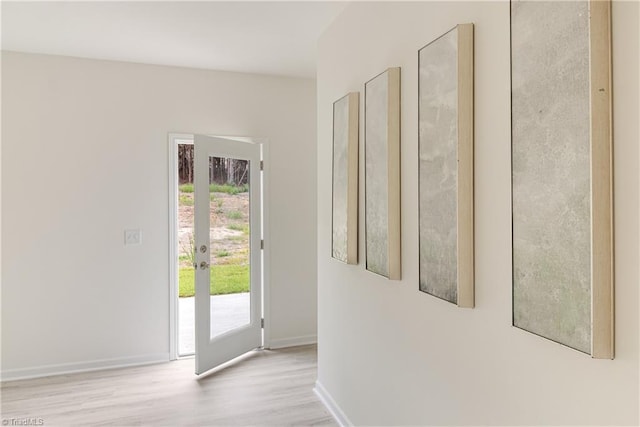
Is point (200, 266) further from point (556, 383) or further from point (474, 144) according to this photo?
point (556, 383)

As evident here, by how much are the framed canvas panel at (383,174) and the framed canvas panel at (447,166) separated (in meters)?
0.22

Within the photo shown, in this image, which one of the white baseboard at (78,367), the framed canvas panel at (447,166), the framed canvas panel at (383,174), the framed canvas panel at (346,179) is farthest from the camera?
the white baseboard at (78,367)

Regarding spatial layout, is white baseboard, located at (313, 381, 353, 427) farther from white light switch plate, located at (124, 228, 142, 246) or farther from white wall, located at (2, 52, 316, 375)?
white light switch plate, located at (124, 228, 142, 246)

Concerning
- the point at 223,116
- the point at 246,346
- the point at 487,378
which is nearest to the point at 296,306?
the point at 246,346

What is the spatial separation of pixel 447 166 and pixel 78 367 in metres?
3.52

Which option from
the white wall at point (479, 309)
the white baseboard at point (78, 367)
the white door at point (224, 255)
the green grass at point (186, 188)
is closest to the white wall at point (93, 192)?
the white baseboard at point (78, 367)

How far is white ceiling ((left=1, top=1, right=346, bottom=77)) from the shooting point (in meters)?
2.55

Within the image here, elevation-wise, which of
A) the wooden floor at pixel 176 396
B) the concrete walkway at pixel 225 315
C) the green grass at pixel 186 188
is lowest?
the wooden floor at pixel 176 396

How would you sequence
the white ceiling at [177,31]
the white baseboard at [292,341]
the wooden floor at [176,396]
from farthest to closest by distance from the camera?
the white baseboard at [292,341], the wooden floor at [176,396], the white ceiling at [177,31]

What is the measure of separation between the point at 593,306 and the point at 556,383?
279mm

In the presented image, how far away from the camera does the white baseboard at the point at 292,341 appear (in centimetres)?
406

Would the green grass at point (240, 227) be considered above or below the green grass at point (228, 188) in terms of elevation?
below

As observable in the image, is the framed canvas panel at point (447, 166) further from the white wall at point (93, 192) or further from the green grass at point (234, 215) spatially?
the white wall at point (93, 192)

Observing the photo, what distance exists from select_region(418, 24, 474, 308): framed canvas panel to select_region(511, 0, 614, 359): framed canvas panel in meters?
0.21
